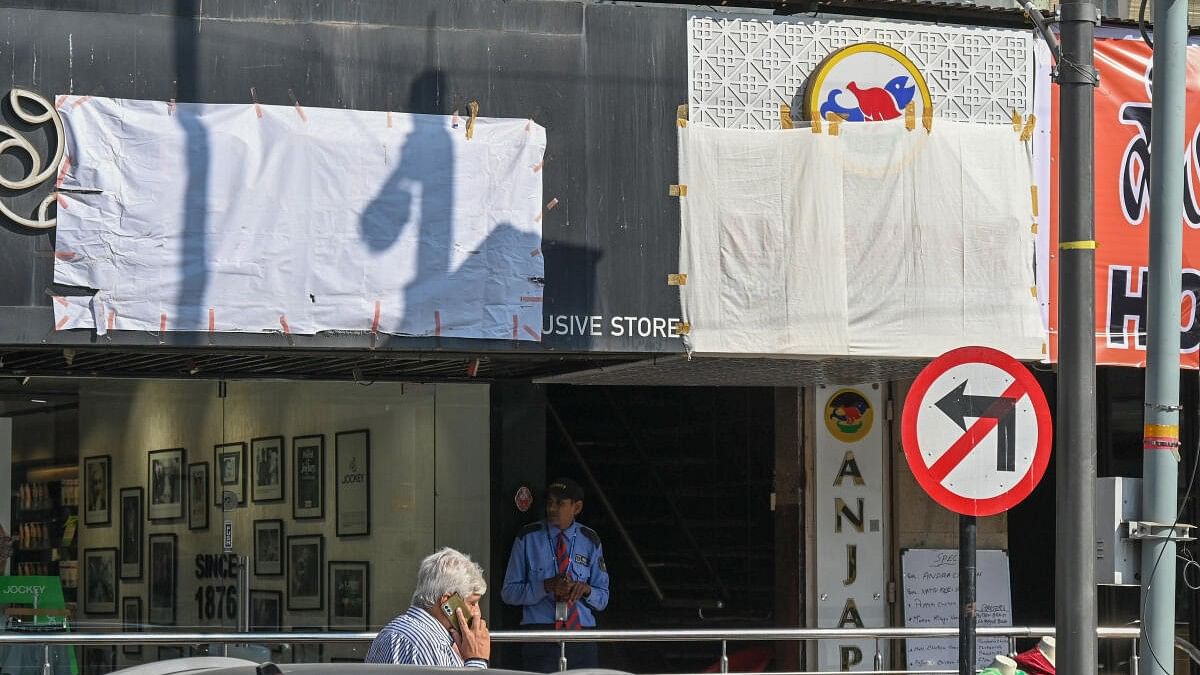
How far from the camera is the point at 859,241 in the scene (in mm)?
11219

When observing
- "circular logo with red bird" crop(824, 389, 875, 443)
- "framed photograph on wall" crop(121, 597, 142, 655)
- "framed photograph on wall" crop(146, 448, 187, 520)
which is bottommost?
"framed photograph on wall" crop(121, 597, 142, 655)

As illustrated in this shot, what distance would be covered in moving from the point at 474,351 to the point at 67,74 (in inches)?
114

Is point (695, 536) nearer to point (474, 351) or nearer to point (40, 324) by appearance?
point (474, 351)

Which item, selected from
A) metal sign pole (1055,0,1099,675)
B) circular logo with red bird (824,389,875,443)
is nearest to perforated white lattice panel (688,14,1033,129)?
metal sign pole (1055,0,1099,675)

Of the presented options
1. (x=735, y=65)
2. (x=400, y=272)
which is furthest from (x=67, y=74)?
(x=735, y=65)

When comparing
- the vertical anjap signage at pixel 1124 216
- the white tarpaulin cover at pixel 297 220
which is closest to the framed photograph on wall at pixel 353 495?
the white tarpaulin cover at pixel 297 220

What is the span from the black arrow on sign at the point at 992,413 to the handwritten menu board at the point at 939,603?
15.3 ft

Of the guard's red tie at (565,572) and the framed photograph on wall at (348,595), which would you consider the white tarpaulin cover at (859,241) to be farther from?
the framed photograph on wall at (348,595)

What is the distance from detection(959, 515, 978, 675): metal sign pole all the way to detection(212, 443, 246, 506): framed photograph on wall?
6081 millimetres

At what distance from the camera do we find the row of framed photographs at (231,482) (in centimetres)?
1272

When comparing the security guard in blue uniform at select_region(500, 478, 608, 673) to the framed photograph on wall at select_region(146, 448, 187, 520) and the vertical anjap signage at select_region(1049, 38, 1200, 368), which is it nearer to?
the framed photograph on wall at select_region(146, 448, 187, 520)

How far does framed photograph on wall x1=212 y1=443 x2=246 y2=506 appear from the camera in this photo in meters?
12.7

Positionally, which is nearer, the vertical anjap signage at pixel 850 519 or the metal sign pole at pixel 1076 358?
the metal sign pole at pixel 1076 358

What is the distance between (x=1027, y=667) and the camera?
10.2 metres
